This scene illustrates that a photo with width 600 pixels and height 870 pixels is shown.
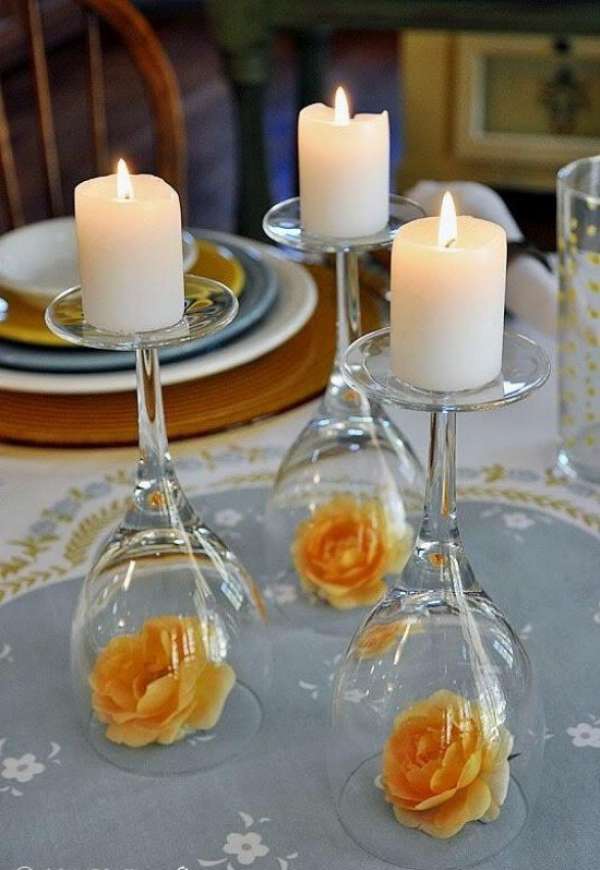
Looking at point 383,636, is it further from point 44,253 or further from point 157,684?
point 44,253

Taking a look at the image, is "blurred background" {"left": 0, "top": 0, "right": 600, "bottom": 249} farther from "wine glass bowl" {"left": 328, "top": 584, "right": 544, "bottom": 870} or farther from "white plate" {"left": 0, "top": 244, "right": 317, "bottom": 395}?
"wine glass bowl" {"left": 328, "top": 584, "right": 544, "bottom": 870}

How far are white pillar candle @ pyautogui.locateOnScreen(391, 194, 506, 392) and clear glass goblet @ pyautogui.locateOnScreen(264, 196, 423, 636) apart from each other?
20cm

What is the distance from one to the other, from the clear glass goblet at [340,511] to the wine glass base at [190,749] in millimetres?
93

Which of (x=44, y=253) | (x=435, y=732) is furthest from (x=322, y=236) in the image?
(x=44, y=253)

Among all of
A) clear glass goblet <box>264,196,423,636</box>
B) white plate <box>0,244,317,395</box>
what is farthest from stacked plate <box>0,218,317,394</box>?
clear glass goblet <box>264,196,423,636</box>

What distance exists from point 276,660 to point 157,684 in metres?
0.10

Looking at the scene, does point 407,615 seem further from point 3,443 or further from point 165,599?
point 3,443

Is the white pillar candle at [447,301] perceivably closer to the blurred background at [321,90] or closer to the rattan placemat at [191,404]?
the rattan placemat at [191,404]

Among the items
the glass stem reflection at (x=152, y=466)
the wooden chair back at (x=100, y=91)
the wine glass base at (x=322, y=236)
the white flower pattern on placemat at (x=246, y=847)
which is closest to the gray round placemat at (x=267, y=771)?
the white flower pattern on placemat at (x=246, y=847)

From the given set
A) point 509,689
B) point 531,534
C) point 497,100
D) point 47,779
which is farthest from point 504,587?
point 497,100

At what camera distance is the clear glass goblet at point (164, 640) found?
0.60 metres

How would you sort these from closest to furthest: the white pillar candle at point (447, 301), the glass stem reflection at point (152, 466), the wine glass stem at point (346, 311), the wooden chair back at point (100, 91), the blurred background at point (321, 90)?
1. the white pillar candle at point (447, 301)
2. the glass stem reflection at point (152, 466)
3. the wine glass stem at point (346, 311)
4. the wooden chair back at point (100, 91)
5. the blurred background at point (321, 90)

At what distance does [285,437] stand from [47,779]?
1.08 feet

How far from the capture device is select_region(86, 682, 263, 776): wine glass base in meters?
0.60
